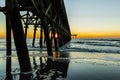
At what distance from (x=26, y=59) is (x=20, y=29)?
2.77ft

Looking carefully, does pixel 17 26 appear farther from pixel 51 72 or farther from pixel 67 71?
pixel 67 71

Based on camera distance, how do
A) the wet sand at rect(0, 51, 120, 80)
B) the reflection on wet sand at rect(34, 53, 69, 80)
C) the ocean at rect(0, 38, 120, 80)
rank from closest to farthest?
the reflection on wet sand at rect(34, 53, 69, 80), the wet sand at rect(0, 51, 120, 80), the ocean at rect(0, 38, 120, 80)

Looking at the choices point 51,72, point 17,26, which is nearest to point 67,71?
point 51,72

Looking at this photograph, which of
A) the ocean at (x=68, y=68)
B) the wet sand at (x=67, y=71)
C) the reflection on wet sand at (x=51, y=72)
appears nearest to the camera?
the reflection on wet sand at (x=51, y=72)

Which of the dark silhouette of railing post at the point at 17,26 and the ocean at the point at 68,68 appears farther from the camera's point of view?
the ocean at the point at 68,68

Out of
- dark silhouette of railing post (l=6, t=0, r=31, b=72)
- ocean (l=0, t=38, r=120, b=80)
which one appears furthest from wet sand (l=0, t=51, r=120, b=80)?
dark silhouette of railing post (l=6, t=0, r=31, b=72)

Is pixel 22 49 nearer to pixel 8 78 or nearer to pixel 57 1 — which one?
pixel 8 78

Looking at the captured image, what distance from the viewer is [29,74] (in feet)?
18.5

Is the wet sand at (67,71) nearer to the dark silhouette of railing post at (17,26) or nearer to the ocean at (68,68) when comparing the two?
the ocean at (68,68)

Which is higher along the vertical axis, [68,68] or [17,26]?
[17,26]

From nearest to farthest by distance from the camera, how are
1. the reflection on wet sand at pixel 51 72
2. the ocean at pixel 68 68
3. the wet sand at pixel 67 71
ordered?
the reflection on wet sand at pixel 51 72 → the wet sand at pixel 67 71 → the ocean at pixel 68 68

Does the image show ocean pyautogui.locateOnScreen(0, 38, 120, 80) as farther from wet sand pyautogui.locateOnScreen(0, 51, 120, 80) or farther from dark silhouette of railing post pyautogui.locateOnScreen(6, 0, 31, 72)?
dark silhouette of railing post pyautogui.locateOnScreen(6, 0, 31, 72)

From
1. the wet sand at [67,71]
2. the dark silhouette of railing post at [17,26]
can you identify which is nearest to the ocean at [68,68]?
the wet sand at [67,71]

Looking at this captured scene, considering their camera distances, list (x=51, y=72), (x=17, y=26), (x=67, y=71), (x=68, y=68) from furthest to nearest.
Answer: (x=68, y=68) < (x=67, y=71) < (x=51, y=72) < (x=17, y=26)
